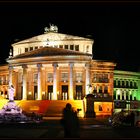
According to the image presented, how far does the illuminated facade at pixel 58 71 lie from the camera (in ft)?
289

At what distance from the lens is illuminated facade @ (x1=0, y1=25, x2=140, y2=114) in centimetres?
8800

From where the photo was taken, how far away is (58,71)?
3674 inches

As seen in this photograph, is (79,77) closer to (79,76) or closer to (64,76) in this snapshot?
(79,76)

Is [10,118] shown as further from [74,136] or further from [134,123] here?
[74,136]

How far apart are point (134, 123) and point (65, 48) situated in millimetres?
59588

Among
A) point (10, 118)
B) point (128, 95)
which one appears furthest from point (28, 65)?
point (10, 118)

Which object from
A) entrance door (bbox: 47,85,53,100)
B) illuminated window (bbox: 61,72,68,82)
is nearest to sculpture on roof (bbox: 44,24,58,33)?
illuminated window (bbox: 61,72,68,82)

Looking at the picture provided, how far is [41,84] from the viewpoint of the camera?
300 ft

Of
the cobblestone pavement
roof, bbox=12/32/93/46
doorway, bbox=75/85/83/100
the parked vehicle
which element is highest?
roof, bbox=12/32/93/46

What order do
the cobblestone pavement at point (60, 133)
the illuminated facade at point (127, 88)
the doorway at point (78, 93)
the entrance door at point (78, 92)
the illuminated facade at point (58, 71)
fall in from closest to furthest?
the cobblestone pavement at point (60, 133), the illuminated facade at point (58, 71), the doorway at point (78, 93), the entrance door at point (78, 92), the illuminated facade at point (127, 88)

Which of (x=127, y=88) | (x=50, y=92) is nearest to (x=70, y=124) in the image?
(x=50, y=92)

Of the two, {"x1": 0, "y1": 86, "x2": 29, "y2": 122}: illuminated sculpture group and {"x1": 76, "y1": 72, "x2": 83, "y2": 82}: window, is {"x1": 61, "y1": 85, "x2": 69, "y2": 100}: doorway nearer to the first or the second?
{"x1": 76, "y1": 72, "x2": 83, "y2": 82}: window

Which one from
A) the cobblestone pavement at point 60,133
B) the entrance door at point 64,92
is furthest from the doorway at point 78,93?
the cobblestone pavement at point 60,133

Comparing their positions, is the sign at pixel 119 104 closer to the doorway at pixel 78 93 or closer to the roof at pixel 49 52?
the doorway at pixel 78 93
